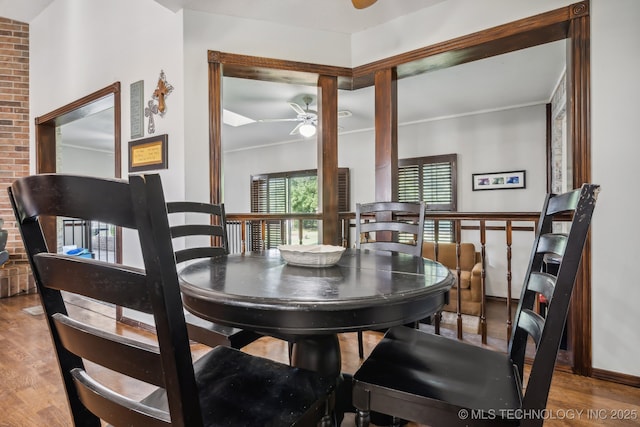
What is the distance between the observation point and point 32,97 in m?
4.09

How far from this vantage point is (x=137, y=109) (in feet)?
9.48

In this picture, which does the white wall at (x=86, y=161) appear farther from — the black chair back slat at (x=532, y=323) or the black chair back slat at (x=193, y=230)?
the black chair back slat at (x=532, y=323)

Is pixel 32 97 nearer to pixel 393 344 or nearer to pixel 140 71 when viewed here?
pixel 140 71

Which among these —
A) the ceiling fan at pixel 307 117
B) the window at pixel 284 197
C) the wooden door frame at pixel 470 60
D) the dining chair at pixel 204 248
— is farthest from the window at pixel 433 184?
the dining chair at pixel 204 248

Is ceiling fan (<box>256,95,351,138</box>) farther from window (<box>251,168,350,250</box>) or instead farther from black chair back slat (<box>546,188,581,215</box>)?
black chair back slat (<box>546,188,581,215</box>)

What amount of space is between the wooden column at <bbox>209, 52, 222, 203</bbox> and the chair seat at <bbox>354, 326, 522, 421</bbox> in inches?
73.4

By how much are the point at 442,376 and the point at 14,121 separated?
5260 mm

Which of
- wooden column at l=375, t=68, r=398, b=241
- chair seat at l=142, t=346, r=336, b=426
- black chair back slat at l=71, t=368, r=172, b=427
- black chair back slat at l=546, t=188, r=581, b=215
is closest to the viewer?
black chair back slat at l=71, t=368, r=172, b=427

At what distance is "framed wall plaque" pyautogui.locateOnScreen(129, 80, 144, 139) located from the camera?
9.38ft

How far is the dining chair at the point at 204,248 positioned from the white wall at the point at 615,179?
6.55ft

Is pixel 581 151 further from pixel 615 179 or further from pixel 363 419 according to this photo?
pixel 363 419

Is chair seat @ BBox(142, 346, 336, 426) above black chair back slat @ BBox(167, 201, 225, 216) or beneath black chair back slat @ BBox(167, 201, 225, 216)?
beneath

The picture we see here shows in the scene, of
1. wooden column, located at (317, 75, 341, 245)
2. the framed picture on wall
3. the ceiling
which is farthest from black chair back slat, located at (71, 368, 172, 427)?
the framed picture on wall

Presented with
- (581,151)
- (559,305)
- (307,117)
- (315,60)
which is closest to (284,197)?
(307,117)
